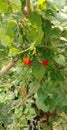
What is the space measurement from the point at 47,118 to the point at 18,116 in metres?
0.22

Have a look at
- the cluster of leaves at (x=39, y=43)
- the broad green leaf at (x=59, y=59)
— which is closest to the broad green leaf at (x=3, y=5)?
the cluster of leaves at (x=39, y=43)

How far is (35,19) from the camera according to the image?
0.67m

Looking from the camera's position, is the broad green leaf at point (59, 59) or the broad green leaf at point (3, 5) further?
the broad green leaf at point (59, 59)

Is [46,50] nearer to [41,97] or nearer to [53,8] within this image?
[53,8]

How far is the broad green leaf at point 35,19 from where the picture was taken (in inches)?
26.4

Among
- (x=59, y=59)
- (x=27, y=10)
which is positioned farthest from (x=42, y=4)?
(x=59, y=59)

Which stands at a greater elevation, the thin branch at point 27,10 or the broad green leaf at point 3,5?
the broad green leaf at point 3,5

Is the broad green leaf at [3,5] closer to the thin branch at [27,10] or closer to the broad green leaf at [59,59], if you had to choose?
the thin branch at [27,10]

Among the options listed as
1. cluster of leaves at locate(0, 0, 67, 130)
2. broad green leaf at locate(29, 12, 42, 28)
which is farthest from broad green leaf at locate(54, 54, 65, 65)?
broad green leaf at locate(29, 12, 42, 28)

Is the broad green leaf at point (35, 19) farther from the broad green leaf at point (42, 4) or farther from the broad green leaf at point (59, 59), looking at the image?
the broad green leaf at point (59, 59)

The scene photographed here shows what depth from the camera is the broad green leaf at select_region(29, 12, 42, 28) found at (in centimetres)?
67

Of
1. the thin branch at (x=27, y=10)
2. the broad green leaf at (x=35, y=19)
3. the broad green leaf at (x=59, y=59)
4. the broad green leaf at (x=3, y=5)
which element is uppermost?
the broad green leaf at (x=3, y=5)

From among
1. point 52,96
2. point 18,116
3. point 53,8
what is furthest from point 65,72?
point 18,116

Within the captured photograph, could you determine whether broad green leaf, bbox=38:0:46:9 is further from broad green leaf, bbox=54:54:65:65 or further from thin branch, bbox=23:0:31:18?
broad green leaf, bbox=54:54:65:65
